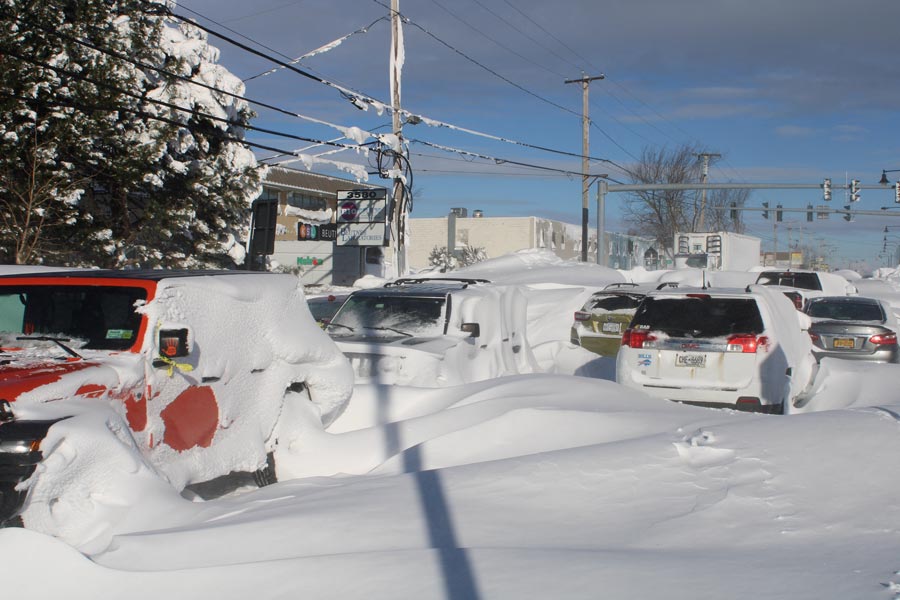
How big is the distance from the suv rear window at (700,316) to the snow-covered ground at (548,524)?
115 inches

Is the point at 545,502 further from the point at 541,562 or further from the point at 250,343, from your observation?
the point at 250,343

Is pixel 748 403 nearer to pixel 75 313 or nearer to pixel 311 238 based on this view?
pixel 75 313

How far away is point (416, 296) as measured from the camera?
416 inches

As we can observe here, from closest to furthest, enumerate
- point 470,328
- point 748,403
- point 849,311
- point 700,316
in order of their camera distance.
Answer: point 748,403
point 700,316
point 470,328
point 849,311

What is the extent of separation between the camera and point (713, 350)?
8.98 m

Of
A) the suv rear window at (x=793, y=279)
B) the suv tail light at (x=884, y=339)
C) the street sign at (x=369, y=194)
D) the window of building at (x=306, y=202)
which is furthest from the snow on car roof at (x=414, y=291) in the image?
the window of building at (x=306, y=202)

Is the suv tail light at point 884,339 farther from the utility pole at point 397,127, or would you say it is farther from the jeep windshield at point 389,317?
the utility pole at point 397,127

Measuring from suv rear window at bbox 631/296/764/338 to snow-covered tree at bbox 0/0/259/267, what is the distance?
9.11 metres

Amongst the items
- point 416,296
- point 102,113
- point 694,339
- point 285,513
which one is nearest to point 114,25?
point 102,113

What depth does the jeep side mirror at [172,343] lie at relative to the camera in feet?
17.2

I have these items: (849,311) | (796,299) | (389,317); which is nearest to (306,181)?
(796,299)

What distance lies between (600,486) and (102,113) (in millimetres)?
16489

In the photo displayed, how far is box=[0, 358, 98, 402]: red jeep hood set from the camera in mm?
4355

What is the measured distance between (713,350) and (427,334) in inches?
128
